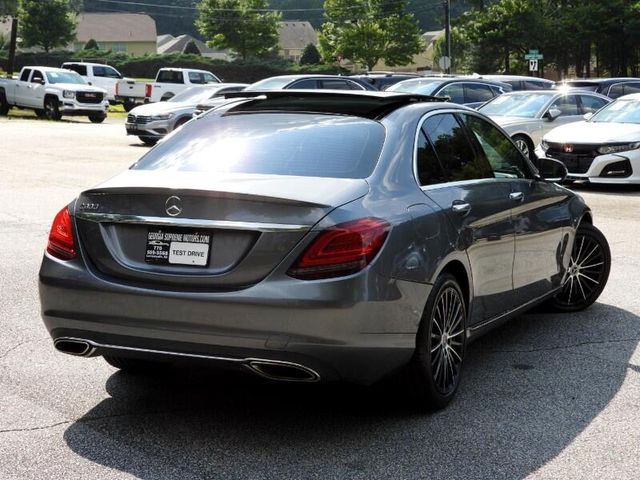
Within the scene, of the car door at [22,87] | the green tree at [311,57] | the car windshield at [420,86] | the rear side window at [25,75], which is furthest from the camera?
the green tree at [311,57]

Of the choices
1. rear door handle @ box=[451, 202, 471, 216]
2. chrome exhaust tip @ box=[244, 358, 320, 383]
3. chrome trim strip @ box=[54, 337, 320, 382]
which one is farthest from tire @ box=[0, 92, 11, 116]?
chrome exhaust tip @ box=[244, 358, 320, 383]

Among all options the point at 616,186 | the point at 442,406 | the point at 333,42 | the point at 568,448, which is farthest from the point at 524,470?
the point at 333,42

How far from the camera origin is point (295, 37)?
507 ft

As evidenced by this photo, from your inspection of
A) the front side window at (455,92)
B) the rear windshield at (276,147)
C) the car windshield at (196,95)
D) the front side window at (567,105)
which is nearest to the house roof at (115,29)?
the car windshield at (196,95)

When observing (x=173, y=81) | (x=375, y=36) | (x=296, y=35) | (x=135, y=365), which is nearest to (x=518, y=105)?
(x=135, y=365)

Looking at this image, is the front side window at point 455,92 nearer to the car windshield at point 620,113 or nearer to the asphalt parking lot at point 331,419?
the car windshield at point 620,113

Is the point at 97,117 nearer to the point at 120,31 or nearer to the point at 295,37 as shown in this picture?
the point at 120,31

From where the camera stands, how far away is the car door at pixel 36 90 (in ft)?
122

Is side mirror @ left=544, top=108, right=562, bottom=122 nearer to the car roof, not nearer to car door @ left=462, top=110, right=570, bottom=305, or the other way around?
car door @ left=462, top=110, right=570, bottom=305

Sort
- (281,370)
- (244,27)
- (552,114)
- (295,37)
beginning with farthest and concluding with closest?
(295,37), (244,27), (552,114), (281,370)

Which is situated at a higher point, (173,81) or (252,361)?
(252,361)

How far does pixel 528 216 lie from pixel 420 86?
1704 centimetres

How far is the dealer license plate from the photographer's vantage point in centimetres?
459

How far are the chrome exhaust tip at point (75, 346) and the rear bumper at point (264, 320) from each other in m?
0.04
